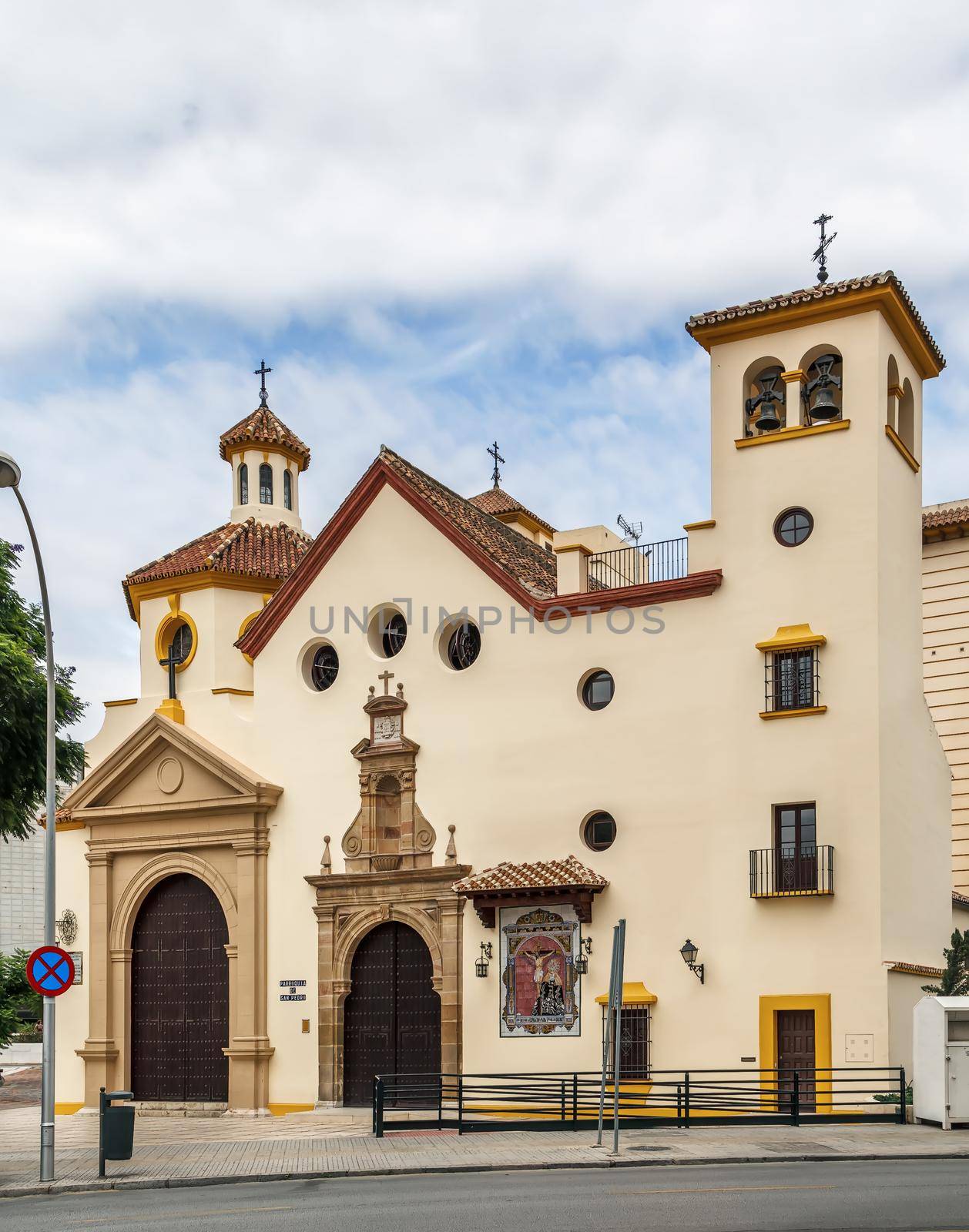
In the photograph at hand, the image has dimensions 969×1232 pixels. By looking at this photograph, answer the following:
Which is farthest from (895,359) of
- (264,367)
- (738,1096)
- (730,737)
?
(264,367)

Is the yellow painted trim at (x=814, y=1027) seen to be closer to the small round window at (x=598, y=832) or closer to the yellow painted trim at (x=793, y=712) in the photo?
the small round window at (x=598, y=832)

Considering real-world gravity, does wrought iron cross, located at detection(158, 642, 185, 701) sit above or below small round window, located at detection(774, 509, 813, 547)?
below

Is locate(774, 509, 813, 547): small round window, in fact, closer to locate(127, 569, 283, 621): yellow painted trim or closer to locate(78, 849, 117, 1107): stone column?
locate(127, 569, 283, 621): yellow painted trim

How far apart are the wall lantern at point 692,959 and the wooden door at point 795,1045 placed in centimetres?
147

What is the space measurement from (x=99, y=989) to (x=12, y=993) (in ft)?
8.71

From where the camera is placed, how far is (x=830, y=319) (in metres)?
27.8

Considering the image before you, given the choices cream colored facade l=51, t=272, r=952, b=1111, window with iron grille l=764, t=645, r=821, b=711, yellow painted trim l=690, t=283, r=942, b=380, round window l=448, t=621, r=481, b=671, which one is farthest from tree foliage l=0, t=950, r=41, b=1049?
yellow painted trim l=690, t=283, r=942, b=380

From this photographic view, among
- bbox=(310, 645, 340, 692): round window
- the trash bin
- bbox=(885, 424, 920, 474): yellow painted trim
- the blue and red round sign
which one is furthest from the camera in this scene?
bbox=(310, 645, 340, 692): round window

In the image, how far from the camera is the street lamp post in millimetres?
19906

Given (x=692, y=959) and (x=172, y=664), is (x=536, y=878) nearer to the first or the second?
(x=692, y=959)

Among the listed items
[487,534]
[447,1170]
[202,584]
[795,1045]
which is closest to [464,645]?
[487,534]

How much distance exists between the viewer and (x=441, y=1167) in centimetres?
1959

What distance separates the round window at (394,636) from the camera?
31.2m

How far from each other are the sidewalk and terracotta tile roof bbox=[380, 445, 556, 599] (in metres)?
10.3
